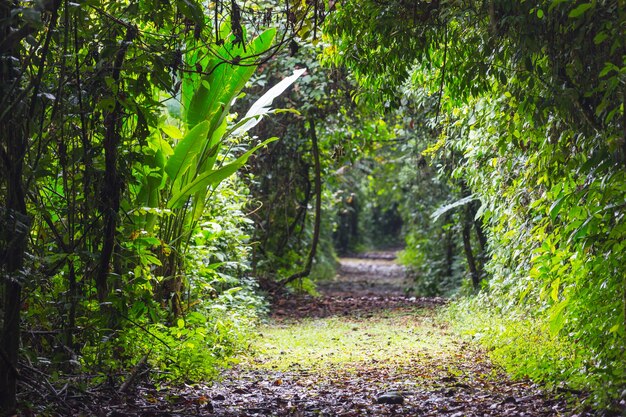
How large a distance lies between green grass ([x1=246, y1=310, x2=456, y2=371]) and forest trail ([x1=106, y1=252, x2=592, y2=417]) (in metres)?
0.01

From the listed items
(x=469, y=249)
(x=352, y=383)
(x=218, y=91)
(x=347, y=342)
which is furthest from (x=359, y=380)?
(x=469, y=249)

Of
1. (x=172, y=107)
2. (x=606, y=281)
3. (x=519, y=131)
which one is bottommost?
(x=606, y=281)

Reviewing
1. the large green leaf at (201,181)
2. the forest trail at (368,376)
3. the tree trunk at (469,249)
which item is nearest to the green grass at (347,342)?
the forest trail at (368,376)

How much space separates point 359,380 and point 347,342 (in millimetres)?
2556

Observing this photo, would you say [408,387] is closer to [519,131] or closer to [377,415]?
[377,415]

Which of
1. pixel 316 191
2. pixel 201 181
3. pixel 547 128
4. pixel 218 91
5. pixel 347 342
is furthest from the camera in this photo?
pixel 316 191

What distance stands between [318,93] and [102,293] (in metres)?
7.00

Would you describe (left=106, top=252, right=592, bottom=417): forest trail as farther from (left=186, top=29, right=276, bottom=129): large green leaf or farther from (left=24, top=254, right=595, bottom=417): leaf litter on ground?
(left=186, top=29, right=276, bottom=129): large green leaf

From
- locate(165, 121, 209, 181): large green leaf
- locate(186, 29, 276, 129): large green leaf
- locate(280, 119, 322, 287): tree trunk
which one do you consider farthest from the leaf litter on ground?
locate(280, 119, 322, 287): tree trunk

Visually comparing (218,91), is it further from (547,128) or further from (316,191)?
(316,191)

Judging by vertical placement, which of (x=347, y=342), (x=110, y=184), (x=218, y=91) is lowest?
(x=347, y=342)

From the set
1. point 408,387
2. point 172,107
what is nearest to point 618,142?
point 408,387

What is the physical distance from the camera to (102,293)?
513cm

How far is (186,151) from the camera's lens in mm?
6355
